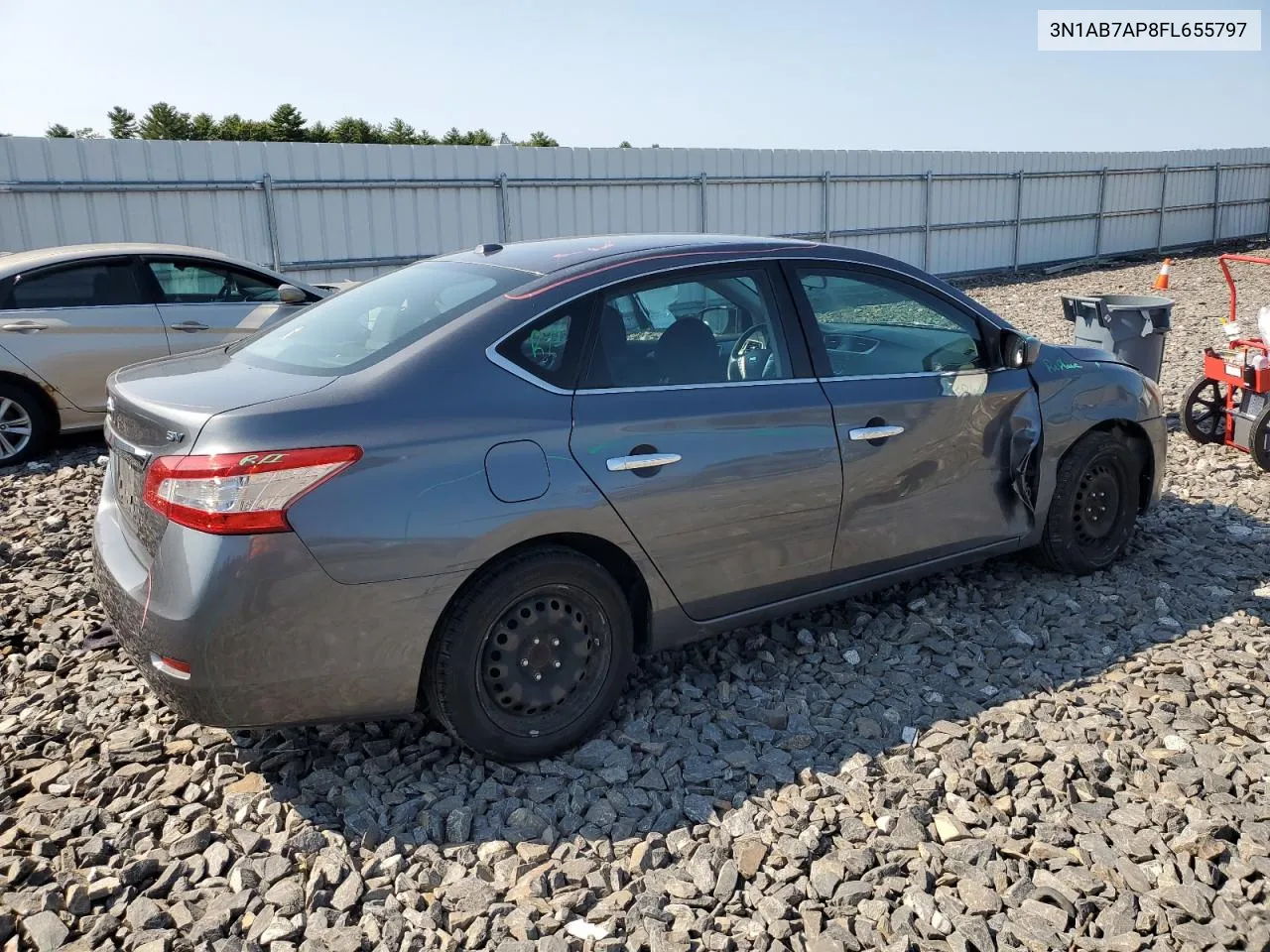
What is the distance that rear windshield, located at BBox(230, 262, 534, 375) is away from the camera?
3.37m

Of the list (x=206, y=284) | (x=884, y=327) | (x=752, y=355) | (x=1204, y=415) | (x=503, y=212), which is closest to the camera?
(x=752, y=355)

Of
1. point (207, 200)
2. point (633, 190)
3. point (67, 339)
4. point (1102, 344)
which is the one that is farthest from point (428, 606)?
point (633, 190)

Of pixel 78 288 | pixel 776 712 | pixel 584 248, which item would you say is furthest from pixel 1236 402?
pixel 78 288

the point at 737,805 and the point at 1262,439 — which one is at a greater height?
the point at 1262,439

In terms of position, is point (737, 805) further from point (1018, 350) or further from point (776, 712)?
point (1018, 350)

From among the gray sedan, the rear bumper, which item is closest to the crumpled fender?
the gray sedan

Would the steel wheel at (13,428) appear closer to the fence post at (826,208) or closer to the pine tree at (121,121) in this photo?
the fence post at (826,208)

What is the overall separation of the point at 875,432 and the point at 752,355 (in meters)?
0.58

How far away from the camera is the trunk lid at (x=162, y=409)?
2.99m

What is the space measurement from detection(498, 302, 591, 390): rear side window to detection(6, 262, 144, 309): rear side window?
225 inches

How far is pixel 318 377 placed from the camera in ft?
10.5

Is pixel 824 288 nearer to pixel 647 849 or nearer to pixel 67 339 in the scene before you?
pixel 647 849

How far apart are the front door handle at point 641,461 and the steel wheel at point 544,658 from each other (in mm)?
425

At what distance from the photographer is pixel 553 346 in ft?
11.1
